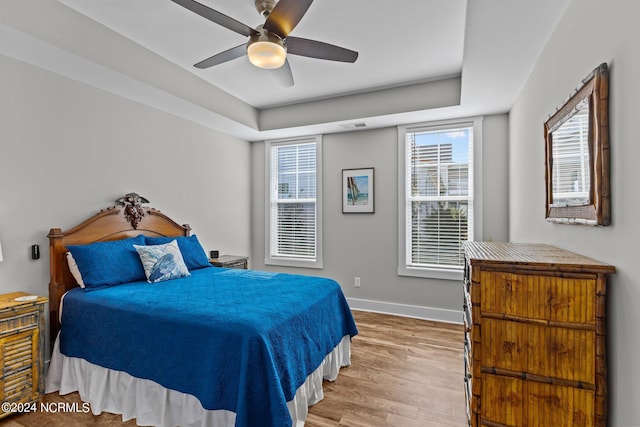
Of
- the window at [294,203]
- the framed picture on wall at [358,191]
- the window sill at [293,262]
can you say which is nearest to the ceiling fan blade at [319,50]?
the framed picture on wall at [358,191]

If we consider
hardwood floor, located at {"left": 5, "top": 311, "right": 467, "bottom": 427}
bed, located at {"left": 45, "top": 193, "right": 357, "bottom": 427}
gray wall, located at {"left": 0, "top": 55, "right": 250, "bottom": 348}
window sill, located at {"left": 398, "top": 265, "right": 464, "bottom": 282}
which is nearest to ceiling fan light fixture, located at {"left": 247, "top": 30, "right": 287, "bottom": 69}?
bed, located at {"left": 45, "top": 193, "right": 357, "bottom": 427}

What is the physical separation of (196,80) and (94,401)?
3.09 m

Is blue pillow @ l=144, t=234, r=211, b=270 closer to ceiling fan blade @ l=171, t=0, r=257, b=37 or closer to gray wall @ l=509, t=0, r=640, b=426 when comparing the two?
ceiling fan blade @ l=171, t=0, r=257, b=37

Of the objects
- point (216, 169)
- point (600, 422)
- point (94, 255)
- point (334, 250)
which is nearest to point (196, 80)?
point (216, 169)

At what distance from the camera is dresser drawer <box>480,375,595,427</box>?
1.37 meters

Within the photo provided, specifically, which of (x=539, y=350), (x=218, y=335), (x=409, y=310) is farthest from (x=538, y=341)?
(x=409, y=310)

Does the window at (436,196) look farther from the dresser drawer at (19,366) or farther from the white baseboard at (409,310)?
the dresser drawer at (19,366)

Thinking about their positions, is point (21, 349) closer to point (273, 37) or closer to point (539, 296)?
point (273, 37)

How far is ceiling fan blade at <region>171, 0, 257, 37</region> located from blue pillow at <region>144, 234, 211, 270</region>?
2.31 metres

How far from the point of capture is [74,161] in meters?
2.88

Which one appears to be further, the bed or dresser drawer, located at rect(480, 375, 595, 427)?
the bed

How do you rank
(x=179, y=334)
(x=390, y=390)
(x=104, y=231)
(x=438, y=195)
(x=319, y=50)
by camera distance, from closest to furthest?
(x=179, y=334), (x=319, y=50), (x=390, y=390), (x=104, y=231), (x=438, y=195)

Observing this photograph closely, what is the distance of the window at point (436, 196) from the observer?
400 centimetres

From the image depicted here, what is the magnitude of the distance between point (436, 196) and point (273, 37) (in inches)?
115
